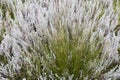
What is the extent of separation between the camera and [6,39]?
2.14 meters

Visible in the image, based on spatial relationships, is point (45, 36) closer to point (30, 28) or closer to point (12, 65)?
point (30, 28)

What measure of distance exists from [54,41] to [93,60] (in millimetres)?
314

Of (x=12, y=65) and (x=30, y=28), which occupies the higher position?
(x=30, y=28)

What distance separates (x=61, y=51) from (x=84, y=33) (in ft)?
0.69

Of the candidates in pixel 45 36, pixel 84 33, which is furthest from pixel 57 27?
pixel 84 33

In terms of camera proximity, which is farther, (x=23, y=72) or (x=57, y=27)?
(x=57, y=27)

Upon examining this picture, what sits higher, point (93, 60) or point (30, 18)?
point (30, 18)

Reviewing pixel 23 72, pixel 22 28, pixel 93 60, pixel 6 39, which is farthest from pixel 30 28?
pixel 93 60

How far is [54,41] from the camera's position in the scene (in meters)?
2.04

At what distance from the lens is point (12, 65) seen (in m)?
2.07

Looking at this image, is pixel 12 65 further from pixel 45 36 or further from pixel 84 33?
pixel 84 33

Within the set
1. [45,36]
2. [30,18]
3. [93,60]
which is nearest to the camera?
[93,60]

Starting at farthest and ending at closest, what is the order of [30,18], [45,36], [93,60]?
[30,18], [45,36], [93,60]

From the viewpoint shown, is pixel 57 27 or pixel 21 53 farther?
pixel 57 27
